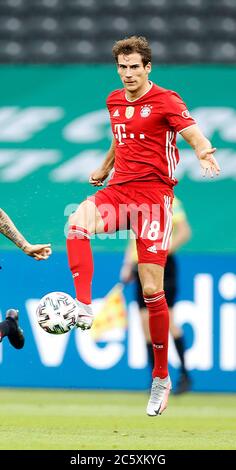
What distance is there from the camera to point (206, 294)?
11539mm

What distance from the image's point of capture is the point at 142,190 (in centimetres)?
834

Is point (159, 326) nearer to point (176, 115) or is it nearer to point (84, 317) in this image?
point (84, 317)

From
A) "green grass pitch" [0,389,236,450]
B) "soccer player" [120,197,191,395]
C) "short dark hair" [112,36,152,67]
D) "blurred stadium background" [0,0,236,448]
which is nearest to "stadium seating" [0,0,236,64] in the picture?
"blurred stadium background" [0,0,236,448]

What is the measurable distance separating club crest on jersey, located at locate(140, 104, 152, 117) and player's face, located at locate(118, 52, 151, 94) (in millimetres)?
126

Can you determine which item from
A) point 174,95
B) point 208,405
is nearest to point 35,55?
point 208,405

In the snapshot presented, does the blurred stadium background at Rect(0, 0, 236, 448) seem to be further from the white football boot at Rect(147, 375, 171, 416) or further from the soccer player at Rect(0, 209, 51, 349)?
the white football boot at Rect(147, 375, 171, 416)

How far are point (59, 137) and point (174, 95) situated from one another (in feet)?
15.6

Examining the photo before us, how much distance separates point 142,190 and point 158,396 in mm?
1291

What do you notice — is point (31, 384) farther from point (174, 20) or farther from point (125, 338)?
point (174, 20)

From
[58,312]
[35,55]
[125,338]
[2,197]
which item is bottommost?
[58,312]

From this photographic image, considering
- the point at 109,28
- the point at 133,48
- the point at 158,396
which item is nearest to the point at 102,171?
the point at 133,48

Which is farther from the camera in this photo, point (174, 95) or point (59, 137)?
point (59, 137)

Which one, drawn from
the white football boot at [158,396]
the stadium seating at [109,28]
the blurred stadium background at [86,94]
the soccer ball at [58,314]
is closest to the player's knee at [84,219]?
the soccer ball at [58,314]

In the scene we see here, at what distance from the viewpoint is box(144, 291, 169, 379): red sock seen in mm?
8414
